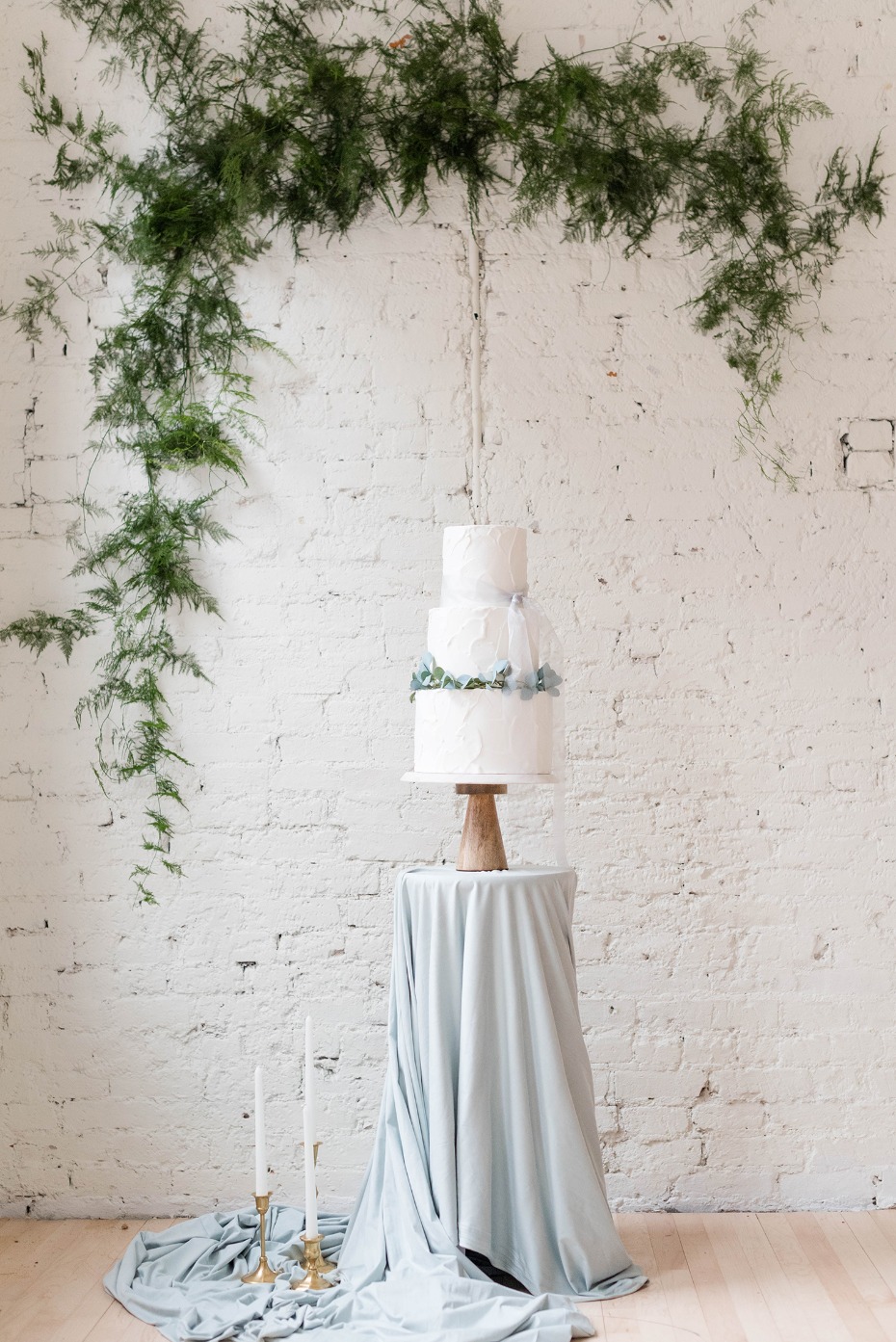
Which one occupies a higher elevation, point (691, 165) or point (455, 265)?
point (691, 165)

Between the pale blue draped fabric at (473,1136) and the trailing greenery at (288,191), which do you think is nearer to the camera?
the pale blue draped fabric at (473,1136)

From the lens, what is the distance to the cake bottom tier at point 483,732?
2207 millimetres

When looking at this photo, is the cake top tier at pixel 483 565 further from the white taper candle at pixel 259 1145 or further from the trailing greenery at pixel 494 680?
the white taper candle at pixel 259 1145

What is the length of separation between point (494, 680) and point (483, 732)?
0.33 feet

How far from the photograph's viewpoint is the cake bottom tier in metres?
2.21

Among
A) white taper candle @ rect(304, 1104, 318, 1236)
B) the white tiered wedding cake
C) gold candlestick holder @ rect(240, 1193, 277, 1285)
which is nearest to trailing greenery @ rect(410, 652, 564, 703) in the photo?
the white tiered wedding cake

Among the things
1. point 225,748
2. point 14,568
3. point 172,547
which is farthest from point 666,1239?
point 14,568

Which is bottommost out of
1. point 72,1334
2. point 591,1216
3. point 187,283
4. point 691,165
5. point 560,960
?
point 72,1334

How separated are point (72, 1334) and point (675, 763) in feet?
5.32

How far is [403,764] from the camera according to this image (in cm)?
268

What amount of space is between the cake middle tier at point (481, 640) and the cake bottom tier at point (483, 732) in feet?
0.17

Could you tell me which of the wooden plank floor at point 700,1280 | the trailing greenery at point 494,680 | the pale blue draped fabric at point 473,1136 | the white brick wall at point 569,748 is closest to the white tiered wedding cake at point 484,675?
the trailing greenery at point 494,680

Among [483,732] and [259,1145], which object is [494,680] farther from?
[259,1145]

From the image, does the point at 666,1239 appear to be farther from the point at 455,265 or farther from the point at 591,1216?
the point at 455,265
